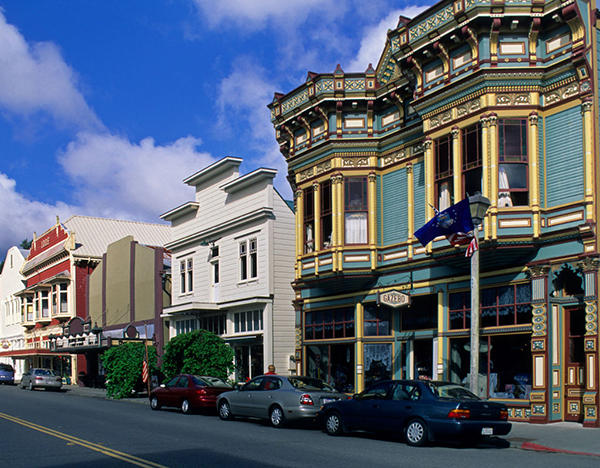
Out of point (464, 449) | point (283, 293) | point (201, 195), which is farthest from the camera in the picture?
point (201, 195)

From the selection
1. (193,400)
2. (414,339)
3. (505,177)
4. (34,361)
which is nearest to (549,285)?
(505,177)

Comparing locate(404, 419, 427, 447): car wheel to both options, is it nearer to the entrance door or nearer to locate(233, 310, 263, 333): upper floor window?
the entrance door

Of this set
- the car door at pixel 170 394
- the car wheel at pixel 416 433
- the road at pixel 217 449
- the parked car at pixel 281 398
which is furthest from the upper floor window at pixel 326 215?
the car wheel at pixel 416 433

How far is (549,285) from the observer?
1656 cm

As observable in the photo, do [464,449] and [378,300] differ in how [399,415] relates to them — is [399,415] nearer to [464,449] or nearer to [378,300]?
[464,449]

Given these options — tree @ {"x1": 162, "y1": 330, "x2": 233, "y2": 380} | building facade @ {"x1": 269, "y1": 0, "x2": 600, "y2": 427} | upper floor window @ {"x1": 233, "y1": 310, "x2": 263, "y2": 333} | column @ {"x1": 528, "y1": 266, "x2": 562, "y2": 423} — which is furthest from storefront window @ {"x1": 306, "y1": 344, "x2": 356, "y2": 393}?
column @ {"x1": 528, "y1": 266, "x2": 562, "y2": 423}

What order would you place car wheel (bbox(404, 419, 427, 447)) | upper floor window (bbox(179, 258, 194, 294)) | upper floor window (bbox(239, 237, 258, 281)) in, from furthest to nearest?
upper floor window (bbox(179, 258, 194, 294)), upper floor window (bbox(239, 237, 258, 281)), car wheel (bbox(404, 419, 427, 447))

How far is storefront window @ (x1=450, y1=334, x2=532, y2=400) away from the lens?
17.0 meters

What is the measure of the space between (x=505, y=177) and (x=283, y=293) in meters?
13.3

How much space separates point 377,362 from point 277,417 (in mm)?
5384

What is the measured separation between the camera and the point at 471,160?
59.2ft

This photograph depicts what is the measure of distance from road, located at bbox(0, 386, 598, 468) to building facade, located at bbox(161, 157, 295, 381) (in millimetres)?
10100

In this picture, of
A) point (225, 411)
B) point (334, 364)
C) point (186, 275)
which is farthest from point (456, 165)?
point (186, 275)

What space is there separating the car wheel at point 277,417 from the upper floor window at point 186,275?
17.2 m
